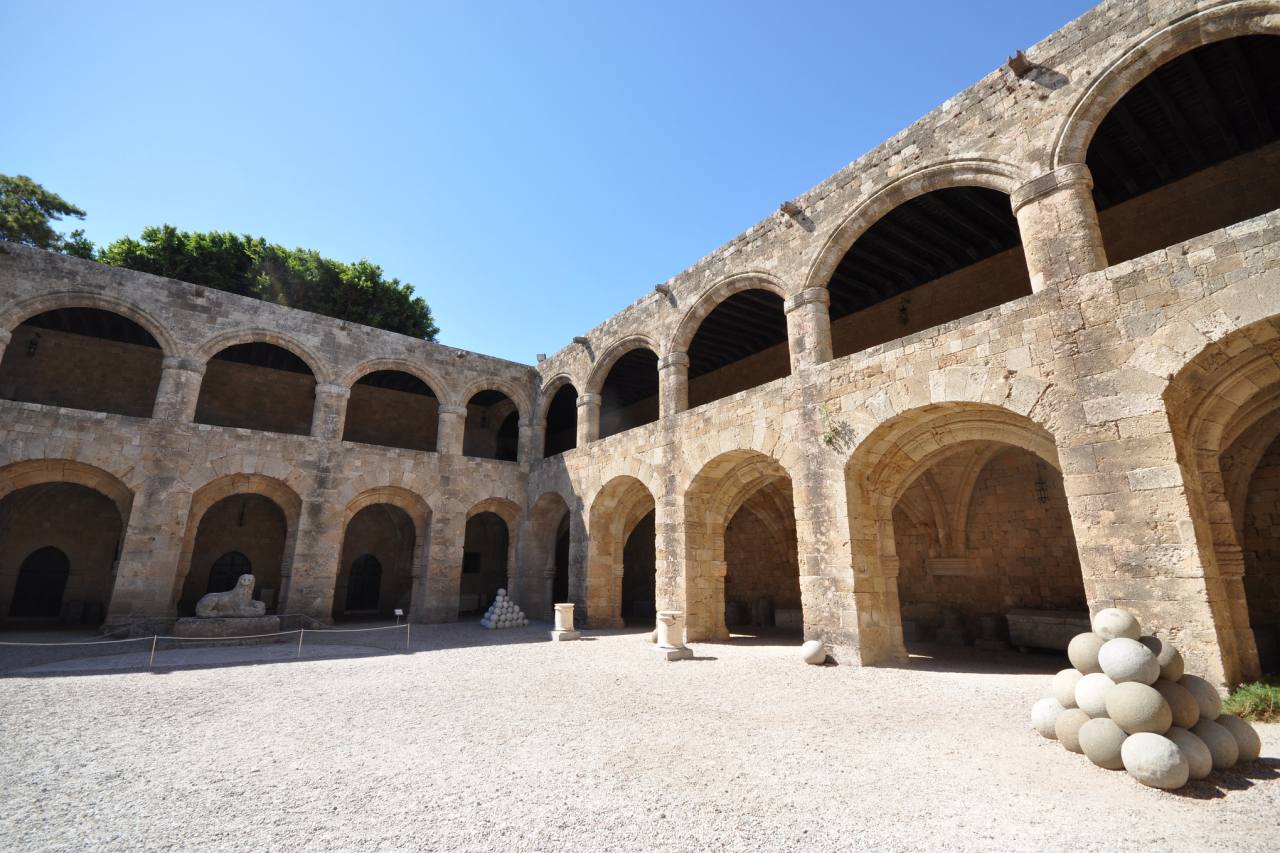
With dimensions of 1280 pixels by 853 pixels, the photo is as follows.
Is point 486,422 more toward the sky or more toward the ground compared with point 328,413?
more toward the sky

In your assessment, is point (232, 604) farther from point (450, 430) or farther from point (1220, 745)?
point (1220, 745)

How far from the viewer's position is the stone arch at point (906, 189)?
24.8ft

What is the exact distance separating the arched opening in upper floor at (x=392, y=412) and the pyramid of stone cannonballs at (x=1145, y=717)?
671 inches

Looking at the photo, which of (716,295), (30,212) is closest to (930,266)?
(716,295)

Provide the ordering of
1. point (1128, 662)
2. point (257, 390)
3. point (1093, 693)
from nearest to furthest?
1. point (1128, 662)
2. point (1093, 693)
3. point (257, 390)

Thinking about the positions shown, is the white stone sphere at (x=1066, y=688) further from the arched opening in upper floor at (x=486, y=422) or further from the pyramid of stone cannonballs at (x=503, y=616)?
the arched opening in upper floor at (x=486, y=422)

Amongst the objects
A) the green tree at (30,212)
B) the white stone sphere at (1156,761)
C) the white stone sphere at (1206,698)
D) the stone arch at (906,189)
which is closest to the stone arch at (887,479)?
the stone arch at (906,189)

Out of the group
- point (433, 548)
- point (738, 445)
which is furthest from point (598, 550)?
point (738, 445)

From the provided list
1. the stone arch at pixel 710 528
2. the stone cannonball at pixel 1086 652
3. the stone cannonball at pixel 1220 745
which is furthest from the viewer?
the stone arch at pixel 710 528

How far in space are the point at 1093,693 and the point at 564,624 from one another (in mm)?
9160

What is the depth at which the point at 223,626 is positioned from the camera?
1103cm

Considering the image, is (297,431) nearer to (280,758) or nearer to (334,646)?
(334,646)

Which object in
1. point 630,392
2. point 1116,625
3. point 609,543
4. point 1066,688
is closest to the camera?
point 1116,625

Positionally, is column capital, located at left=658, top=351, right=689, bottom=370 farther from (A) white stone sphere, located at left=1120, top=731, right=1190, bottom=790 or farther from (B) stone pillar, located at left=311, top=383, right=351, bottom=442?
(A) white stone sphere, located at left=1120, top=731, right=1190, bottom=790
